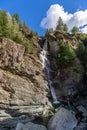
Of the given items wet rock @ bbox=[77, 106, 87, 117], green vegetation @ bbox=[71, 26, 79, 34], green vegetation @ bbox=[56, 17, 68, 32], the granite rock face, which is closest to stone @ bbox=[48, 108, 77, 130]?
the granite rock face

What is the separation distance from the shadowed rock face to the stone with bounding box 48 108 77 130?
1373cm

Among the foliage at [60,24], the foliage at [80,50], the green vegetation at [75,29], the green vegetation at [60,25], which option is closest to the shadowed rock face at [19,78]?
the foliage at [80,50]

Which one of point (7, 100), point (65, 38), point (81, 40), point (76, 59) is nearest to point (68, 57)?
point (76, 59)

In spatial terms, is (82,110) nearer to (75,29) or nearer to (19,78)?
(19,78)

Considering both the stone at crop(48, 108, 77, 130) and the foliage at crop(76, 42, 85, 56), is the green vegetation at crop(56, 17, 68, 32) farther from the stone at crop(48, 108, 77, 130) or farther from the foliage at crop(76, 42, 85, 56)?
the stone at crop(48, 108, 77, 130)

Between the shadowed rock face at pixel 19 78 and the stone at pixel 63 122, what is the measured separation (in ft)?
45.0

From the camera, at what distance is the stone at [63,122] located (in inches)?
1612

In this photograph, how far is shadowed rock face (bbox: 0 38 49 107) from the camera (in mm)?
55669

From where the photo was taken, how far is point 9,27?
70.9 m

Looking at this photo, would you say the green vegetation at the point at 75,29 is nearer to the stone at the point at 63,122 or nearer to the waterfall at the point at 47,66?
the waterfall at the point at 47,66

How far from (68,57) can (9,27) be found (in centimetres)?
1718

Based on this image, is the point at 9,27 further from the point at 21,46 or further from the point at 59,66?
the point at 59,66

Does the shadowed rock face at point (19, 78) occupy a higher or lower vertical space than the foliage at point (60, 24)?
lower

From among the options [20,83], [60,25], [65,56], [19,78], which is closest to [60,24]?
[60,25]
